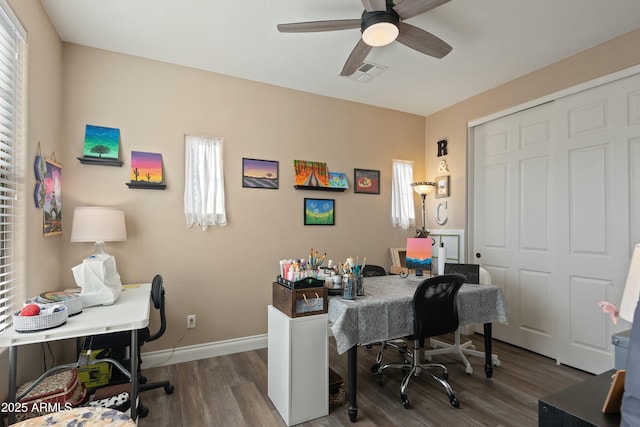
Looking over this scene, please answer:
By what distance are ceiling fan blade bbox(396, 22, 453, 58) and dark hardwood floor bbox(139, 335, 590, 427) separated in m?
2.60

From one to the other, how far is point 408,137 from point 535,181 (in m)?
1.74

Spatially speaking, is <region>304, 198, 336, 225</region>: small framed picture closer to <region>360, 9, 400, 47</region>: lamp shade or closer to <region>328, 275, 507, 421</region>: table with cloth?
<region>328, 275, 507, 421</region>: table with cloth

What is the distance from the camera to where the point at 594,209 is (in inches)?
114

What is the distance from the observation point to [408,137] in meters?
4.58

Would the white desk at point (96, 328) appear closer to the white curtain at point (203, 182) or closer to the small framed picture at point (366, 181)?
the white curtain at point (203, 182)

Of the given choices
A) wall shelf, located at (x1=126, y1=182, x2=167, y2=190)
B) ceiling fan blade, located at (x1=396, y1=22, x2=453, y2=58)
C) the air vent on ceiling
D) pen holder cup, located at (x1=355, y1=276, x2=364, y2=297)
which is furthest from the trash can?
wall shelf, located at (x1=126, y1=182, x2=167, y2=190)

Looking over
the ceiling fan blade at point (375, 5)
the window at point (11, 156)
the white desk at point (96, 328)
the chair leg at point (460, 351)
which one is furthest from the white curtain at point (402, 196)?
the window at point (11, 156)

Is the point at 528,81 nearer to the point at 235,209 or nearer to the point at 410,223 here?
the point at 410,223

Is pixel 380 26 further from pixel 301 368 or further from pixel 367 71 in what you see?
pixel 301 368

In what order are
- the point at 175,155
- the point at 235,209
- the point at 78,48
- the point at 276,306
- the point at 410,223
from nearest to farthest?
the point at 276,306
the point at 78,48
the point at 175,155
the point at 235,209
the point at 410,223

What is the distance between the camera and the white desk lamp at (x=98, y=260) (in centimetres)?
215

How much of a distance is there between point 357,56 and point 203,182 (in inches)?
75.0

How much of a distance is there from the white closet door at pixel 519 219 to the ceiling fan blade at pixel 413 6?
7.05 feet

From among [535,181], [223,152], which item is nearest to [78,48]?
[223,152]
